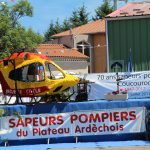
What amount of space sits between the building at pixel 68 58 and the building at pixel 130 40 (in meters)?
19.7

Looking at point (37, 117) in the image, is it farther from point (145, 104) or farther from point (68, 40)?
point (68, 40)

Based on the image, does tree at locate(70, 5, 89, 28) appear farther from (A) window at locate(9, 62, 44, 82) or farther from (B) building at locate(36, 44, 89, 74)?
(A) window at locate(9, 62, 44, 82)

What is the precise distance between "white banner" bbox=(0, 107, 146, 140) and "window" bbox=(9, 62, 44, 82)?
4.86ft

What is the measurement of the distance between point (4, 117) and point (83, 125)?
230 cm

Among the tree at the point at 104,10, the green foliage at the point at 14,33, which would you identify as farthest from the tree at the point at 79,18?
the green foliage at the point at 14,33

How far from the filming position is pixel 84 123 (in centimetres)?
1445

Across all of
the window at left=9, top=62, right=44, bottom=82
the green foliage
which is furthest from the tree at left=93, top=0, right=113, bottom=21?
the window at left=9, top=62, right=44, bottom=82

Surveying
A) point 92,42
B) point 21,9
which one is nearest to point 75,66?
point 92,42

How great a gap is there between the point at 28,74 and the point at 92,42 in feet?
118

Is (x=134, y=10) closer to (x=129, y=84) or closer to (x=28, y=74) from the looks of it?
(x=129, y=84)

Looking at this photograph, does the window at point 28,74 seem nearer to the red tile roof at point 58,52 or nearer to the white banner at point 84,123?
the white banner at point 84,123

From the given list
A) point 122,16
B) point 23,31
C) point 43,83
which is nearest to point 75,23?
point 23,31

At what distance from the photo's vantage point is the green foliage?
Answer: 30562mm

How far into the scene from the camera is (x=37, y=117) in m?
14.4
